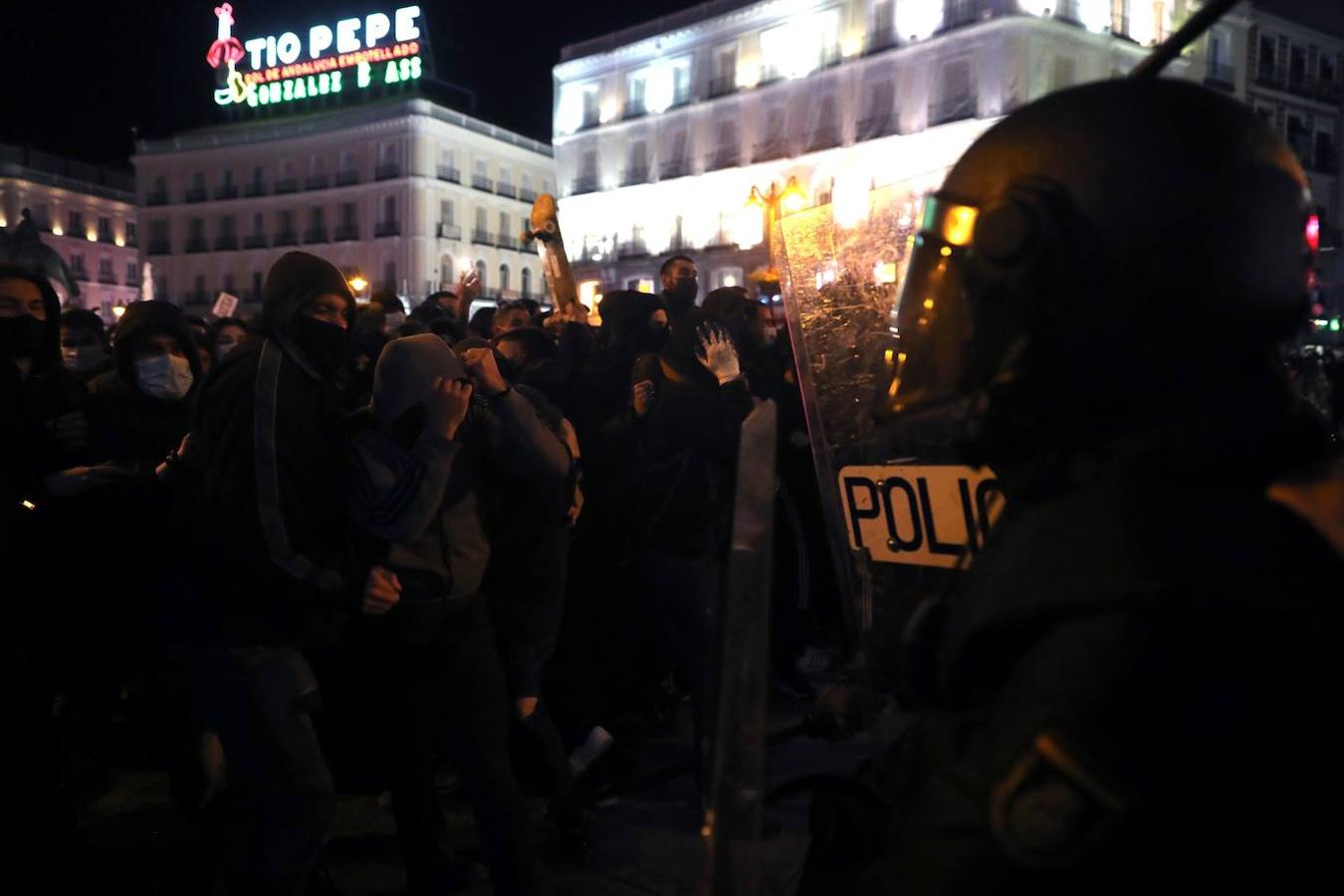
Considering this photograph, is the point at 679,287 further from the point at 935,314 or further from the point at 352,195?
the point at 352,195

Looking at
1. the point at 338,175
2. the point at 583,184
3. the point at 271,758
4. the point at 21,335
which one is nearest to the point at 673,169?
the point at 583,184

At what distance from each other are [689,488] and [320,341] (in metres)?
1.72

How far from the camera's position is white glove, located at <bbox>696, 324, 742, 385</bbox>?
15.4 ft

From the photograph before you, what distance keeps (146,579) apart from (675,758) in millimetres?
2384

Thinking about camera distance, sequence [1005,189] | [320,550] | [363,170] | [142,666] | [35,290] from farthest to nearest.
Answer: [363,170]
[142,666]
[35,290]
[320,550]
[1005,189]

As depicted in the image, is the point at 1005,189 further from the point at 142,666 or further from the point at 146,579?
the point at 142,666

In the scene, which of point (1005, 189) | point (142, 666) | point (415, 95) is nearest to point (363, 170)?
point (415, 95)

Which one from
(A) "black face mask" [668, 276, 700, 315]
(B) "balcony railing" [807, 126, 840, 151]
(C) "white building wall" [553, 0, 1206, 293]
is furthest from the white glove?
(B) "balcony railing" [807, 126, 840, 151]

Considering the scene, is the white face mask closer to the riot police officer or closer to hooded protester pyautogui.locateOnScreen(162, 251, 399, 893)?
Answer: hooded protester pyautogui.locateOnScreen(162, 251, 399, 893)

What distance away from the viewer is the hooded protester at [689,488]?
4.61 metres

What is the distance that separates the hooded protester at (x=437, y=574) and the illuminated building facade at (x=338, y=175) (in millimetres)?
52397

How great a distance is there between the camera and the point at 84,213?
2712 inches

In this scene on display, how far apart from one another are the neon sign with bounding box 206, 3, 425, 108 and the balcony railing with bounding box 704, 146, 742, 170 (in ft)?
60.9

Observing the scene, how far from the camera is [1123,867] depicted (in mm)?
948
